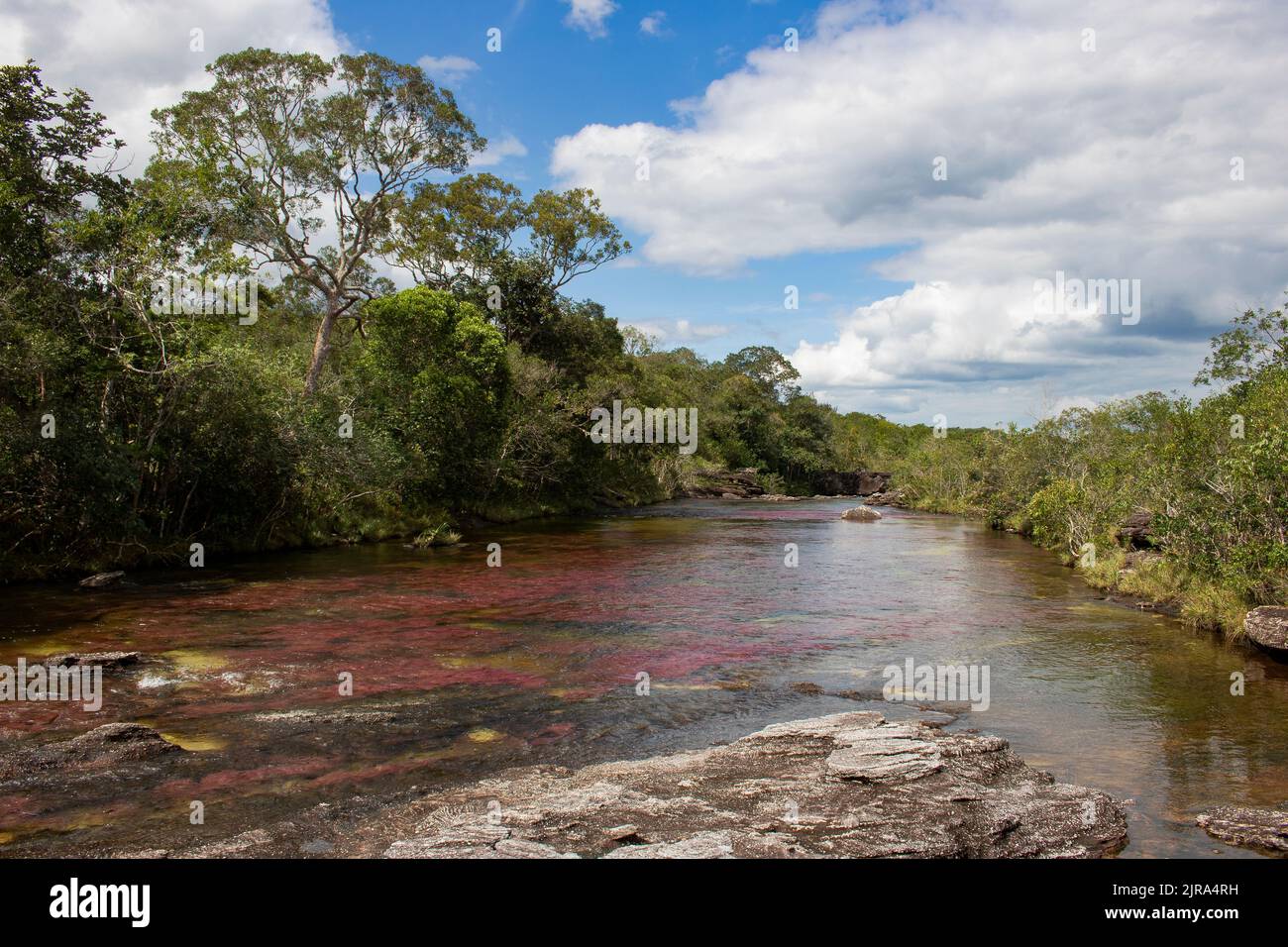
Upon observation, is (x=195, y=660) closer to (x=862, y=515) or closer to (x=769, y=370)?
(x=862, y=515)

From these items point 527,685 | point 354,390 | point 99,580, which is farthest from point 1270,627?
point 354,390

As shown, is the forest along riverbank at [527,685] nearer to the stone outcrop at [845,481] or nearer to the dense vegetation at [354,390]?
the dense vegetation at [354,390]

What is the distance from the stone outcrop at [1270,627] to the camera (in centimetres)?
1326

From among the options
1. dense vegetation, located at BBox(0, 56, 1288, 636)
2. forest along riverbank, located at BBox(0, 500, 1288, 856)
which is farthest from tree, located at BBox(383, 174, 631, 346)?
forest along riverbank, located at BBox(0, 500, 1288, 856)

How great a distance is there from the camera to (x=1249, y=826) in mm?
6895

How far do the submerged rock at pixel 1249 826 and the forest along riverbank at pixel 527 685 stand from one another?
18 centimetres

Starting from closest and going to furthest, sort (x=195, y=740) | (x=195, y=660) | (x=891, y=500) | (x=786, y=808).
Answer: (x=786, y=808) < (x=195, y=740) < (x=195, y=660) < (x=891, y=500)

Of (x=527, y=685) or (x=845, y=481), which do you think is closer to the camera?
(x=527, y=685)

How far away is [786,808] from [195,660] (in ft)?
32.8

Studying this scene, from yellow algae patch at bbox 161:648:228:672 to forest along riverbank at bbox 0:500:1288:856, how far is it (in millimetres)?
72

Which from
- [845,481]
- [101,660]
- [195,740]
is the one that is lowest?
[195,740]

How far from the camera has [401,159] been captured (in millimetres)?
36281
